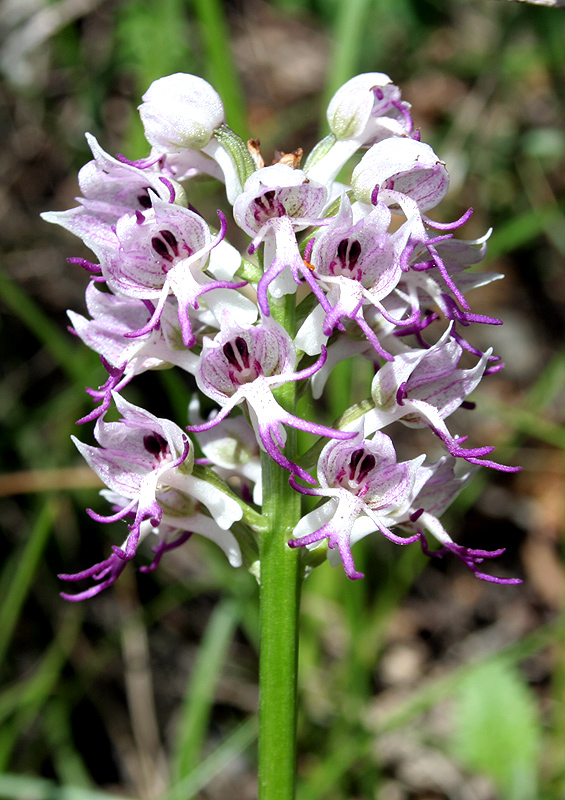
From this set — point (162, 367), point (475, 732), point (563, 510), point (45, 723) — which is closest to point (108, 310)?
point (162, 367)

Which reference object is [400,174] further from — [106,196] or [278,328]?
[106,196]

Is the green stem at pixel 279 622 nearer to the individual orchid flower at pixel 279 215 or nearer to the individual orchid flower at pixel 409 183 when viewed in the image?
the individual orchid flower at pixel 279 215

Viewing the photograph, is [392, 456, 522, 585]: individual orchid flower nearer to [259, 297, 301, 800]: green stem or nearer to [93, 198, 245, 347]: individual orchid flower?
[259, 297, 301, 800]: green stem

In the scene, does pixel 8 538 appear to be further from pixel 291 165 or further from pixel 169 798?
pixel 291 165

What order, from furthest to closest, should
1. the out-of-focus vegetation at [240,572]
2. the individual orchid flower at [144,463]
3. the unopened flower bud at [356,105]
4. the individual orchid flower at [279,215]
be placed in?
the out-of-focus vegetation at [240,572]
the unopened flower bud at [356,105]
the individual orchid flower at [144,463]
the individual orchid flower at [279,215]

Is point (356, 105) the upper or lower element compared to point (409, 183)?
upper

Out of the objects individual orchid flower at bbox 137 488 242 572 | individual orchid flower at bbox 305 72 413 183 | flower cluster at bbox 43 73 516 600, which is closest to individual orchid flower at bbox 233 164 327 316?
flower cluster at bbox 43 73 516 600

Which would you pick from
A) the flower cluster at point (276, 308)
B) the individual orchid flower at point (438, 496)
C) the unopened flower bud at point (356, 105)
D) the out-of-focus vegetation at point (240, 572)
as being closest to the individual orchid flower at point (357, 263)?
the flower cluster at point (276, 308)

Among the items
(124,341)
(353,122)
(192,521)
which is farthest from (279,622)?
(353,122)

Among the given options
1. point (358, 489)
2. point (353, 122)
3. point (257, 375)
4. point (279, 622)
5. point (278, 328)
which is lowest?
point (279, 622)
